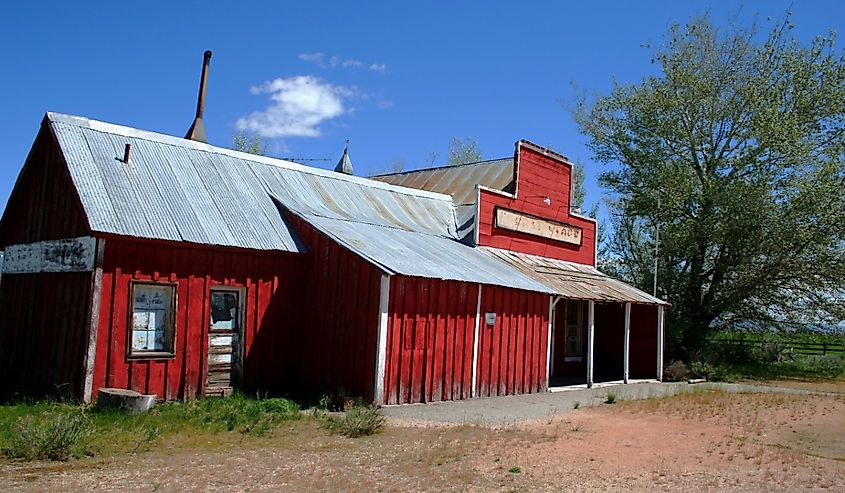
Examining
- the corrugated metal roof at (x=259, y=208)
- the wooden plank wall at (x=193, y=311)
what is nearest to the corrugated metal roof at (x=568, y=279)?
the corrugated metal roof at (x=259, y=208)

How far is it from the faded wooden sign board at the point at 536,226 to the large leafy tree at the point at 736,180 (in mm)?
5860

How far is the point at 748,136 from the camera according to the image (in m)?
25.8

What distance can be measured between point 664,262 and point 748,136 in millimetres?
5251

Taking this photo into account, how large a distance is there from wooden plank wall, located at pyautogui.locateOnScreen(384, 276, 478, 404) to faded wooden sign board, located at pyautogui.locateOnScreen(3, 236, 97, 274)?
16.7 feet

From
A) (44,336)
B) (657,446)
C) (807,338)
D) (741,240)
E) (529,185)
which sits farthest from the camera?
(807,338)

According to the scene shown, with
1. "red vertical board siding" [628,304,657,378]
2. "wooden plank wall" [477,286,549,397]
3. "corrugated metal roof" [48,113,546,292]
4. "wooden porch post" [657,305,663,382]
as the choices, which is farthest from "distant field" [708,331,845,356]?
"corrugated metal roof" [48,113,546,292]

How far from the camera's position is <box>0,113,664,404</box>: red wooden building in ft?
41.4

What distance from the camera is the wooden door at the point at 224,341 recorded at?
539 inches

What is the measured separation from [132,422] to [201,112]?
10.7 m

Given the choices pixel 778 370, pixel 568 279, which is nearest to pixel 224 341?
pixel 568 279

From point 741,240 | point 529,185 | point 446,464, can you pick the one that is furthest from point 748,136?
point 446,464

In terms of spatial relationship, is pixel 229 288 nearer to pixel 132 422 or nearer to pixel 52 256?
pixel 52 256

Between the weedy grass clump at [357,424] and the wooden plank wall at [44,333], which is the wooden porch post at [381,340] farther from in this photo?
the wooden plank wall at [44,333]

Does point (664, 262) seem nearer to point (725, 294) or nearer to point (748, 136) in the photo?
point (725, 294)
